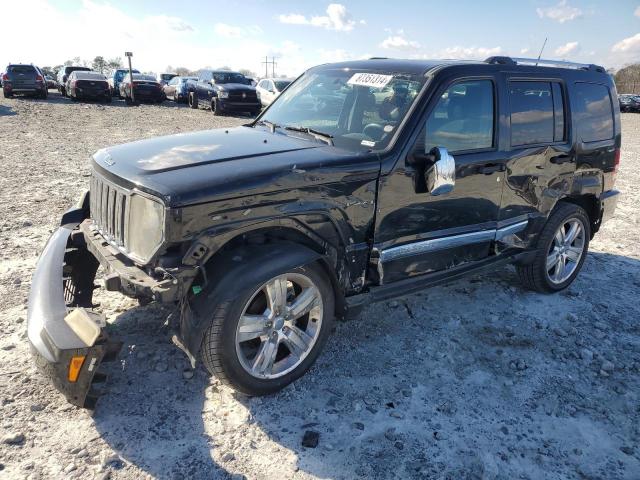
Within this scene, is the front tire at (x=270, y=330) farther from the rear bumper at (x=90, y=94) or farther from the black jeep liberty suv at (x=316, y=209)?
the rear bumper at (x=90, y=94)

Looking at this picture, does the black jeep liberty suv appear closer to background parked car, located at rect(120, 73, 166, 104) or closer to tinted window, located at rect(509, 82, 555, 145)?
tinted window, located at rect(509, 82, 555, 145)

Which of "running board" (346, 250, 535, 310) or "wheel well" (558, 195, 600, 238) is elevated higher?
"wheel well" (558, 195, 600, 238)

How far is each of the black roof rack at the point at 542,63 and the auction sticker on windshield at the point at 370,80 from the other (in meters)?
0.94

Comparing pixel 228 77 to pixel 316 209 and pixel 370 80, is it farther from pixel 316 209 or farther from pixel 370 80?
pixel 316 209

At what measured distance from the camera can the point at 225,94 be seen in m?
19.5

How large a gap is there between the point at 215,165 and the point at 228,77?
20.6m

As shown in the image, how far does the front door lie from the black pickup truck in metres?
16.9

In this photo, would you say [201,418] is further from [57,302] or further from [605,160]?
[605,160]

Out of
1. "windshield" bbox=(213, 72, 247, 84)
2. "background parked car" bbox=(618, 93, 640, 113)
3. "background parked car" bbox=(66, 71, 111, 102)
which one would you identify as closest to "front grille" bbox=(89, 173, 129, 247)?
"windshield" bbox=(213, 72, 247, 84)

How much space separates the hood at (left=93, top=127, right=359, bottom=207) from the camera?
8.96 feet

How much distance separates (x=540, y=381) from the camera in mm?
3521

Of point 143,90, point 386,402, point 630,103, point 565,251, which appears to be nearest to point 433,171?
point 386,402

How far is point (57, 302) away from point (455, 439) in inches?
98.0

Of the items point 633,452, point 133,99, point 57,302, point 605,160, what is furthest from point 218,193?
point 133,99
